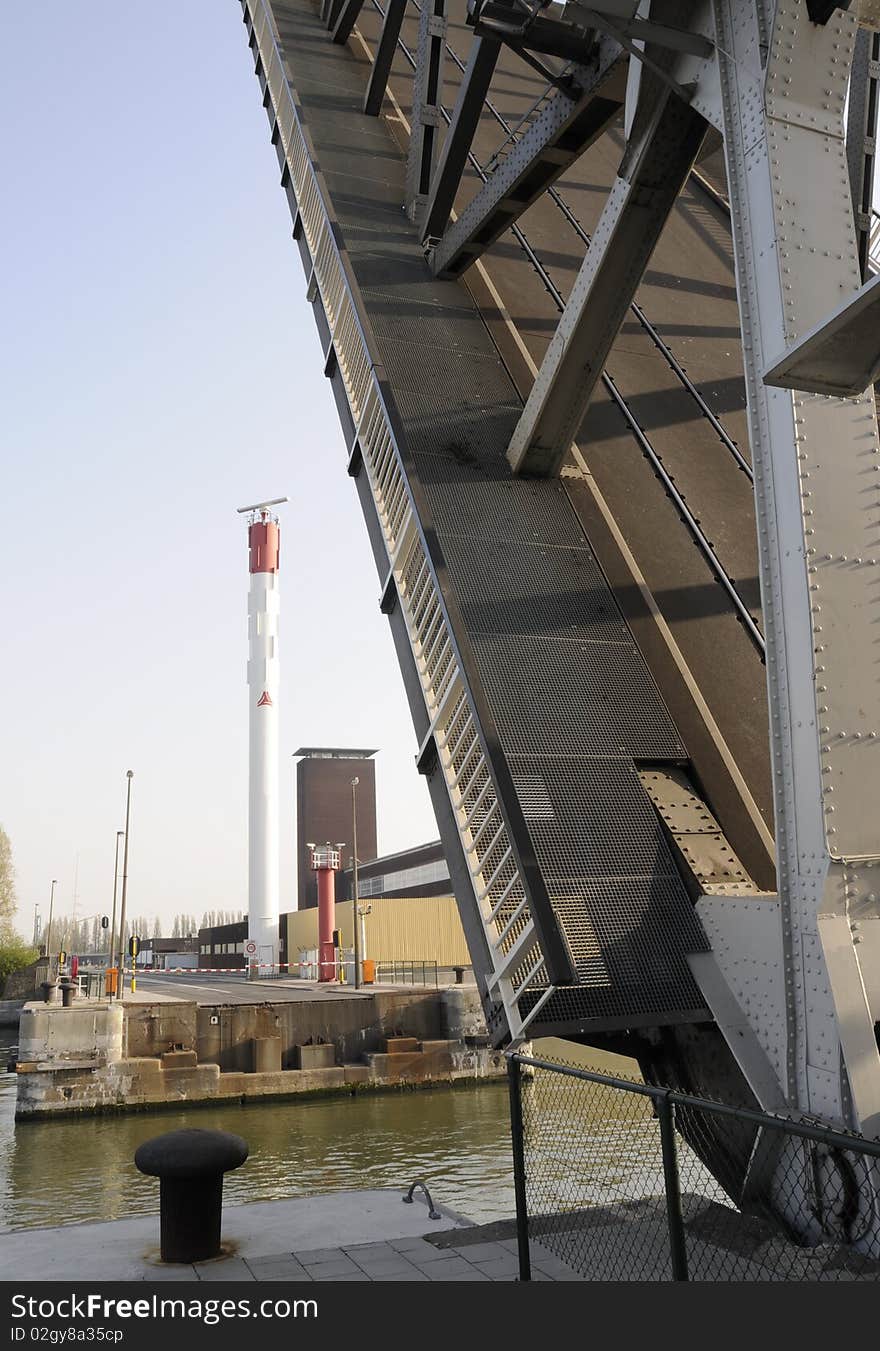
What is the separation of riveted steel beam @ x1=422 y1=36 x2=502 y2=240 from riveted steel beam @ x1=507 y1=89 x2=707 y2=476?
134 inches

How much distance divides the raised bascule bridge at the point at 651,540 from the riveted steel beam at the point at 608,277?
0.09ft

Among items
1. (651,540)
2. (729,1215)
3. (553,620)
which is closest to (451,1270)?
(729,1215)

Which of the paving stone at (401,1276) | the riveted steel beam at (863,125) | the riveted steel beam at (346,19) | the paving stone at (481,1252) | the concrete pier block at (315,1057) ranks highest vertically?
the riveted steel beam at (346,19)

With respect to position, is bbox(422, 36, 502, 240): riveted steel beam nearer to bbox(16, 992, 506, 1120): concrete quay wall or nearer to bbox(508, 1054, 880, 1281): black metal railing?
bbox(508, 1054, 880, 1281): black metal railing

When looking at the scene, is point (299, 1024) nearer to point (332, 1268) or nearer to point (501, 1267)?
point (332, 1268)

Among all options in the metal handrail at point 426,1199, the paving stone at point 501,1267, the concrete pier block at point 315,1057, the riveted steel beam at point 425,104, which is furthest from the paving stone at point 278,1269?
the concrete pier block at point 315,1057

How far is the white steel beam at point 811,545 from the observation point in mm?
5367

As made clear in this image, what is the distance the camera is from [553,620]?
8.87 metres

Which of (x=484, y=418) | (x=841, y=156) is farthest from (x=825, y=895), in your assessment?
(x=484, y=418)

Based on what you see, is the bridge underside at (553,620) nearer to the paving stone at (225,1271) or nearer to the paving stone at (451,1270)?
the paving stone at (451,1270)

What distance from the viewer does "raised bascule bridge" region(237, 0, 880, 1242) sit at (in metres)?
5.61

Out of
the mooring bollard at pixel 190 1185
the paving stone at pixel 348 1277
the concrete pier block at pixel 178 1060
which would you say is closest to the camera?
the paving stone at pixel 348 1277
